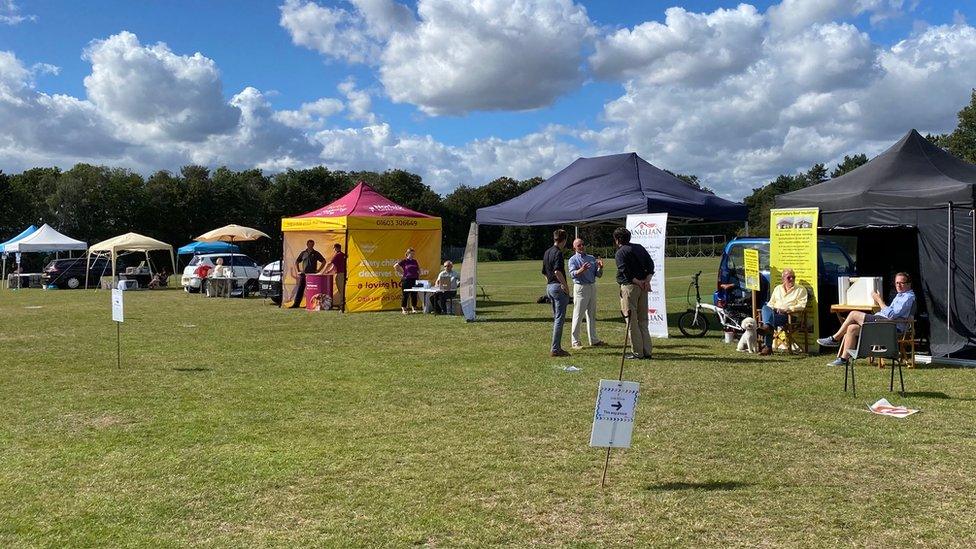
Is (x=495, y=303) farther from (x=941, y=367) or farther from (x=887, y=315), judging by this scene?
(x=941, y=367)

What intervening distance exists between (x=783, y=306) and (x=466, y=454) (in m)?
6.99

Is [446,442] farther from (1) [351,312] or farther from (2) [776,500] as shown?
(1) [351,312]

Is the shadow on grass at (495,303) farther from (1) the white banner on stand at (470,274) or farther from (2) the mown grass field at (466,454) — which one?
(2) the mown grass field at (466,454)

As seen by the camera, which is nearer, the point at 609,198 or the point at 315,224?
the point at 609,198

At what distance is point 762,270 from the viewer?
13508mm

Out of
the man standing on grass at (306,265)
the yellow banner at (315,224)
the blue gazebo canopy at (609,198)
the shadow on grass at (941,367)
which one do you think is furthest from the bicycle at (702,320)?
the man standing on grass at (306,265)

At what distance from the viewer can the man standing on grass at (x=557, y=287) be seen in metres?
10.9

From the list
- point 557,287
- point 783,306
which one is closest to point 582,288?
point 557,287

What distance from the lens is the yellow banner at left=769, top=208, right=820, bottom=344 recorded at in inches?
443

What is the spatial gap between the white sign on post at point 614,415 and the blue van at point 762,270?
7.69m

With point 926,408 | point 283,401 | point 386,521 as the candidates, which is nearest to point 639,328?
point 926,408

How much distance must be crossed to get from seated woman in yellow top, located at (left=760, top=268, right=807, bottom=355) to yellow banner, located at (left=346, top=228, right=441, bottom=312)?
10608 millimetres

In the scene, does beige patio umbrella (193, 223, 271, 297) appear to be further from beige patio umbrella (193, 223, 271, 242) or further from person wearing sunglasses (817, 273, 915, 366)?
person wearing sunglasses (817, 273, 915, 366)

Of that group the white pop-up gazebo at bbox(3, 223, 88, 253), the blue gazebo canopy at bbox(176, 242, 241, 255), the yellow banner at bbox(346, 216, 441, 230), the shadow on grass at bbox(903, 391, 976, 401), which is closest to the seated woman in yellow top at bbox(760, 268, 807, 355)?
the shadow on grass at bbox(903, 391, 976, 401)
